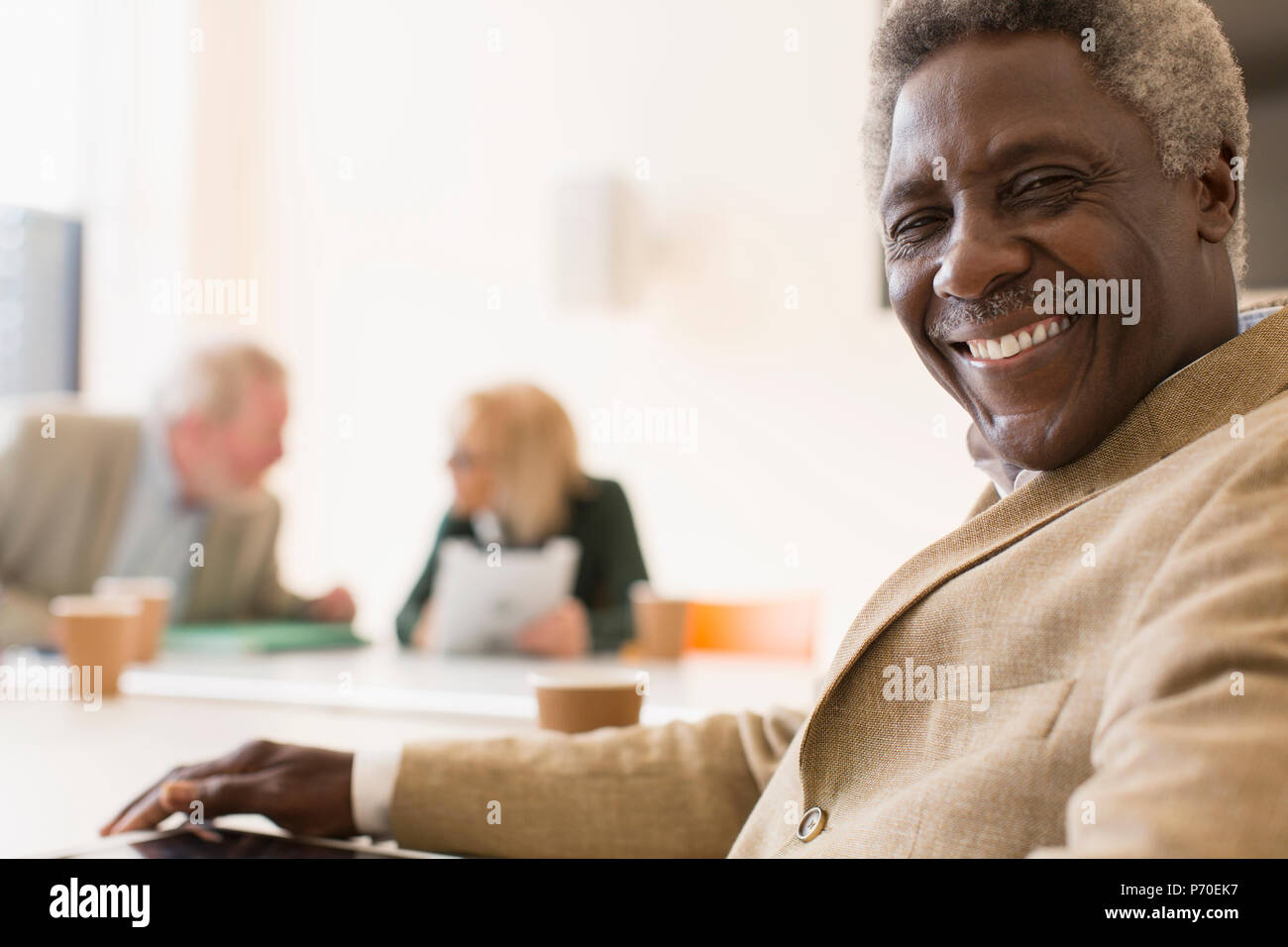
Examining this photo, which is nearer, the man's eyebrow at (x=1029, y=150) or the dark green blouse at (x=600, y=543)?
the man's eyebrow at (x=1029, y=150)

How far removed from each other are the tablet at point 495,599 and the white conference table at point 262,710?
0.06m

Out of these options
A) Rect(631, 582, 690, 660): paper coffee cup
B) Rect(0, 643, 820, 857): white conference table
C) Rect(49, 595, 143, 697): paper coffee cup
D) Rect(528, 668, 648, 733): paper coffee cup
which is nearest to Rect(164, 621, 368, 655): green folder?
Rect(0, 643, 820, 857): white conference table

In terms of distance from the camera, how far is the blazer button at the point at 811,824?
0.74 m

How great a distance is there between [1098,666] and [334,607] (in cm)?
232

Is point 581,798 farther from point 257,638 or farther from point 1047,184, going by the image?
point 257,638

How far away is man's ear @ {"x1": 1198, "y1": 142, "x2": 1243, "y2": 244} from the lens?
31.2 inches

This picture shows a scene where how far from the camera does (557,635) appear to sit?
217 centimetres

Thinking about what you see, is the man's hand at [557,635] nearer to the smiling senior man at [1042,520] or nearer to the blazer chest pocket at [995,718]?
the smiling senior man at [1042,520]

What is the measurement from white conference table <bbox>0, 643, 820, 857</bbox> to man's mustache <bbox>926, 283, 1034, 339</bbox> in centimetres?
58

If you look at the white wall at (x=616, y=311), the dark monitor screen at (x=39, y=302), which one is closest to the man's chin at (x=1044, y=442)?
the white wall at (x=616, y=311)

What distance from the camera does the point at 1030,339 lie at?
0.78 metres

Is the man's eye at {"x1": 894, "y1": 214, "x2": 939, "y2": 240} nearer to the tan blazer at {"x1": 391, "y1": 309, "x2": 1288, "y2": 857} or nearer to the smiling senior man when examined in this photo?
the smiling senior man
